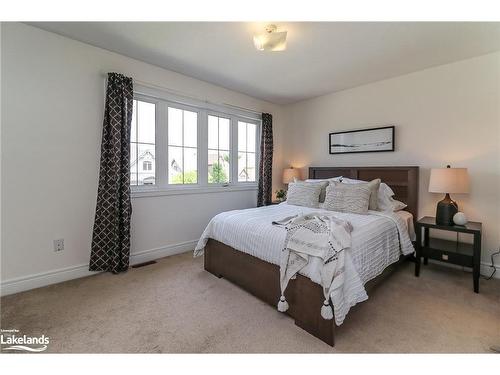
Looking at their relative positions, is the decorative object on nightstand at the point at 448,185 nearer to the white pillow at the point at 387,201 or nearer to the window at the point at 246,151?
the white pillow at the point at 387,201

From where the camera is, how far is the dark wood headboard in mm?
2975

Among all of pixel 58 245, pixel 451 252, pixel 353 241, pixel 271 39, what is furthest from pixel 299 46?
pixel 58 245

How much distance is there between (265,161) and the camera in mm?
4145

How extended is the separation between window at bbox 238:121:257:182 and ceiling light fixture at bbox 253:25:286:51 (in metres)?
1.90

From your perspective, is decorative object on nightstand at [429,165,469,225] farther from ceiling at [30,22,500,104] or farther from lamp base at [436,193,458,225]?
ceiling at [30,22,500,104]

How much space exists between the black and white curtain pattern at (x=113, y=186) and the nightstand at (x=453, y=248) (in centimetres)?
321

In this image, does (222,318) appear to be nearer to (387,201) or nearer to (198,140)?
(387,201)

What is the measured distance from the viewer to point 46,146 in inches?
88.7

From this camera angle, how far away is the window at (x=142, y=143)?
9.43ft
